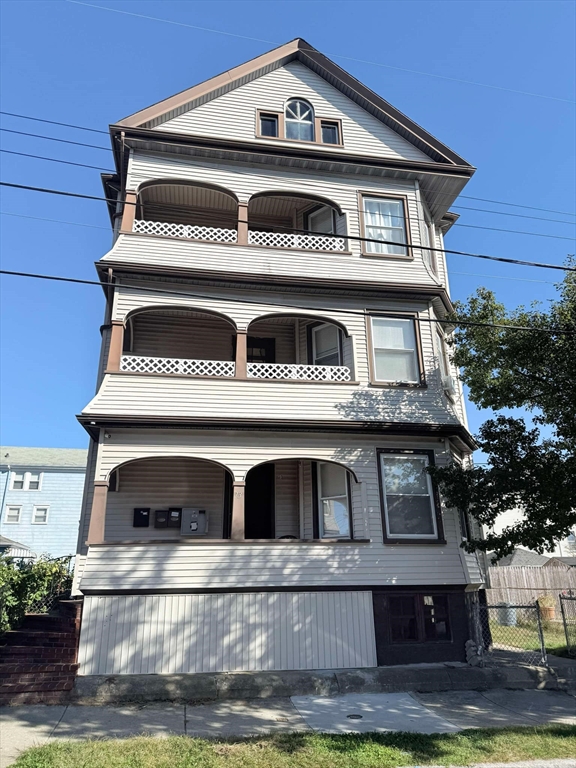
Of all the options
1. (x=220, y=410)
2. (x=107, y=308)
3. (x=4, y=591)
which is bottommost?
(x=4, y=591)

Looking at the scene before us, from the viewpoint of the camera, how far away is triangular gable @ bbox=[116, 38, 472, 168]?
50.2 ft

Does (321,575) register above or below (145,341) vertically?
below

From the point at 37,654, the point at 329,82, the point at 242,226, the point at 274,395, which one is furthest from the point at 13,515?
the point at 329,82

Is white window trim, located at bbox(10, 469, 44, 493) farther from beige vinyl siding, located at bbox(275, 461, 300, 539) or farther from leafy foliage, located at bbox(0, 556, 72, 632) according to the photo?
beige vinyl siding, located at bbox(275, 461, 300, 539)

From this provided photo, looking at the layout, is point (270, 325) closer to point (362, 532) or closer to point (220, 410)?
point (220, 410)

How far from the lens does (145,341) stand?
14.6 metres

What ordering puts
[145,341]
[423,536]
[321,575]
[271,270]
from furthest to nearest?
[145,341]
[271,270]
[423,536]
[321,575]

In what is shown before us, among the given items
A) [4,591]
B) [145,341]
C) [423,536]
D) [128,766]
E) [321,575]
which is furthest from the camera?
[145,341]

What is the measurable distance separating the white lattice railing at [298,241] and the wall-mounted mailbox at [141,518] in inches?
272

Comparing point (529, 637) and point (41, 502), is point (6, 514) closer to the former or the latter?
point (41, 502)

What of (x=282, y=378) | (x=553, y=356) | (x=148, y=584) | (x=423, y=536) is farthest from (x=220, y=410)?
(x=553, y=356)

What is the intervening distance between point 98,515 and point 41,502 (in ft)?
95.4

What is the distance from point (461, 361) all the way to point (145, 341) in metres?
7.68

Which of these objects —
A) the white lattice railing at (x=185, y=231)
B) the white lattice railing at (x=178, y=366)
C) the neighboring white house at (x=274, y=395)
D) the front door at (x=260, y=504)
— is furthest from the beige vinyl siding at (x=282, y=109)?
the front door at (x=260, y=504)
